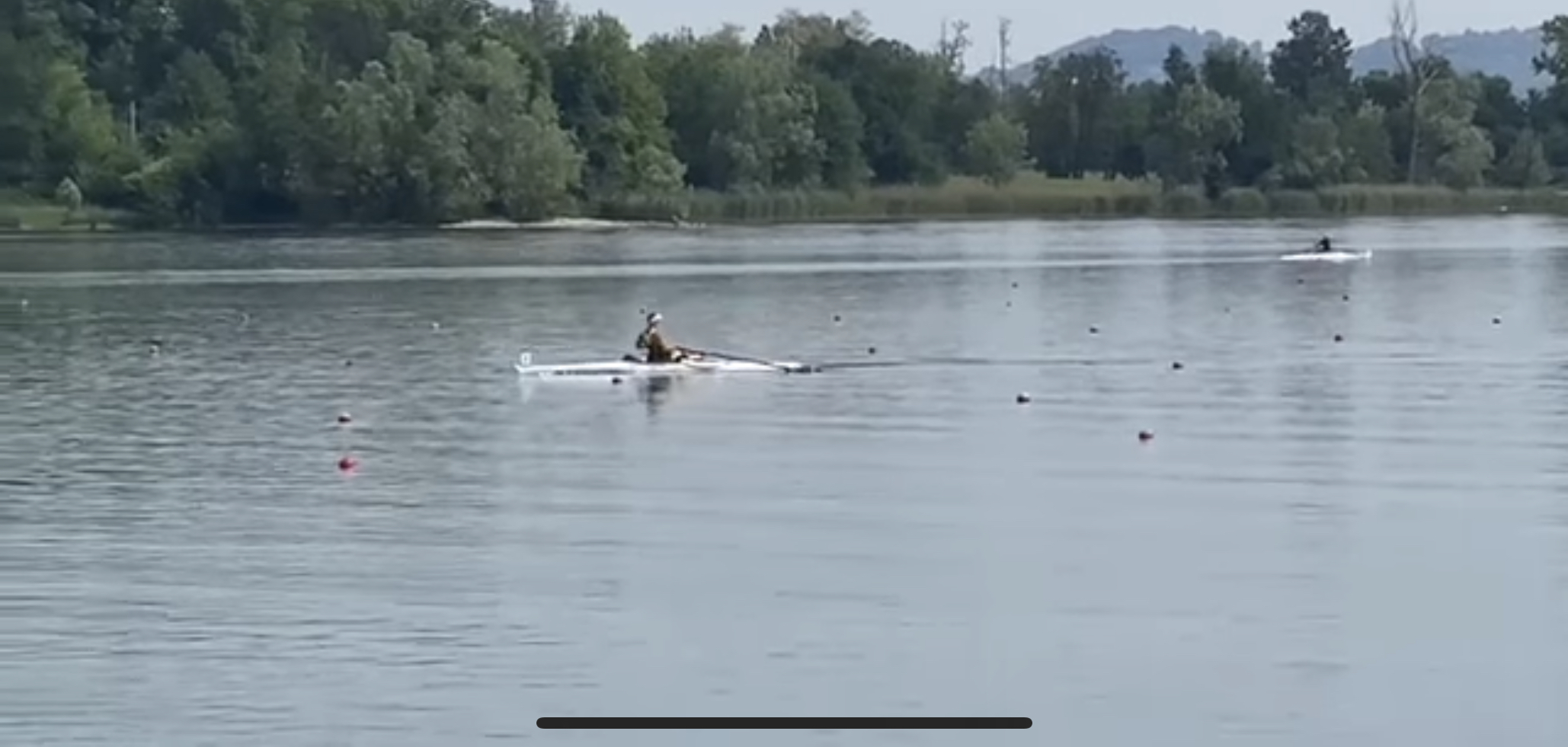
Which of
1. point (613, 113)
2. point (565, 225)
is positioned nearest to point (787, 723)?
point (565, 225)

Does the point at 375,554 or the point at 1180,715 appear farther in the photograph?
the point at 375,554

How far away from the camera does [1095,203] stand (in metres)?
139

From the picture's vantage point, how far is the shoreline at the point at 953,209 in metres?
125

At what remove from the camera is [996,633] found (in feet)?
75.8

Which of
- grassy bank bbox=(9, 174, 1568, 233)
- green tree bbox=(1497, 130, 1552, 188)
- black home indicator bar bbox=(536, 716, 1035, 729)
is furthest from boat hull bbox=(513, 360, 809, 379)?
green tree bbox=(1497, 130, 1552, 188)

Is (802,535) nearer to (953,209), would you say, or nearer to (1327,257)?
(1327,257)

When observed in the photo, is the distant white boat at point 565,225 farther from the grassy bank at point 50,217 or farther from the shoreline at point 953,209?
the grassy bank at point 50,217

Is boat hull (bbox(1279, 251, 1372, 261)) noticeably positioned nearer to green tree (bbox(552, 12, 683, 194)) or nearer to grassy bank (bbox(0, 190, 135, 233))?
green tree (bbox(552, 12, 683, 194))

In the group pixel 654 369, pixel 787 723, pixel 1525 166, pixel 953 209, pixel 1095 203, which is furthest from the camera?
pixel 1525 166

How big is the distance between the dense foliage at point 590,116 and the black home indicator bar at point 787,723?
101m

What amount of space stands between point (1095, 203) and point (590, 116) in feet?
74.7

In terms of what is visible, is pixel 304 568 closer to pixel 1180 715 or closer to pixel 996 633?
pixel 996 633

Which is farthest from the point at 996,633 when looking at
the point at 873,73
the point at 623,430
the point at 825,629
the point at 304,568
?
the point at 873,73

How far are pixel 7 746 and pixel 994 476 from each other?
1475 centimetres
